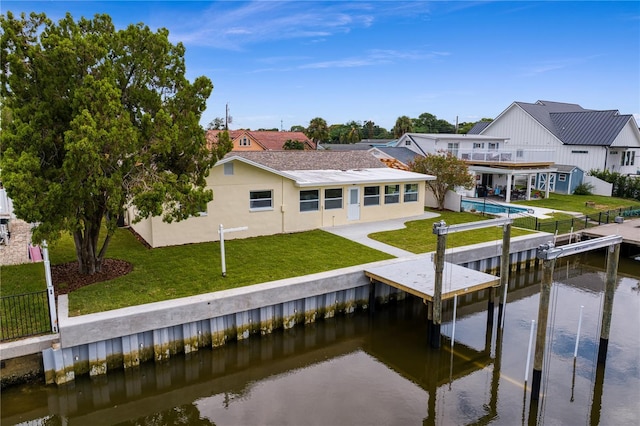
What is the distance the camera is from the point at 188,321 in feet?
37.7

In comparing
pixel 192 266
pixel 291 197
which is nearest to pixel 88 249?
pixel 192 266

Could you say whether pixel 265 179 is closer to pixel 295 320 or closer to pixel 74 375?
pixel 295 320

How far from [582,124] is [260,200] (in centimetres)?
3341

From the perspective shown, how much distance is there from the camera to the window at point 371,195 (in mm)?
23000

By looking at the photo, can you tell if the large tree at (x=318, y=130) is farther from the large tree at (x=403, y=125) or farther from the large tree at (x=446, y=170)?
the large tree at (x=446, y=170)

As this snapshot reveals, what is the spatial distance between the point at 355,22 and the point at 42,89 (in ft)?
75.0

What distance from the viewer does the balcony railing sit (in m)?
30.7

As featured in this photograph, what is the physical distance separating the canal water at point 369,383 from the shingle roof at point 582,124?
92.0ft

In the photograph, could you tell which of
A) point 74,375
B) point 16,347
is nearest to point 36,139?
point 16,347

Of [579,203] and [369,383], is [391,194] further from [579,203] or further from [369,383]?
[579,203]

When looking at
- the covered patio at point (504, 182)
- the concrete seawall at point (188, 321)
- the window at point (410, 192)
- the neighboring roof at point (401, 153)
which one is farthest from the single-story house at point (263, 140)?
the concrete seawall at point (188, 321)

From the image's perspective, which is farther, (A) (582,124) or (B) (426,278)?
(A) (582,124)

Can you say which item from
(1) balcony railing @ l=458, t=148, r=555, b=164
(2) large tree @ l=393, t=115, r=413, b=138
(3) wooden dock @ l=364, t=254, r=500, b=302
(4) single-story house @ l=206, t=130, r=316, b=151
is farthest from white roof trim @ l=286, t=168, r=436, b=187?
(2) large tree @ l=393, t=115, r=413, b=138

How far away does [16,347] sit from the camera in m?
9.77
